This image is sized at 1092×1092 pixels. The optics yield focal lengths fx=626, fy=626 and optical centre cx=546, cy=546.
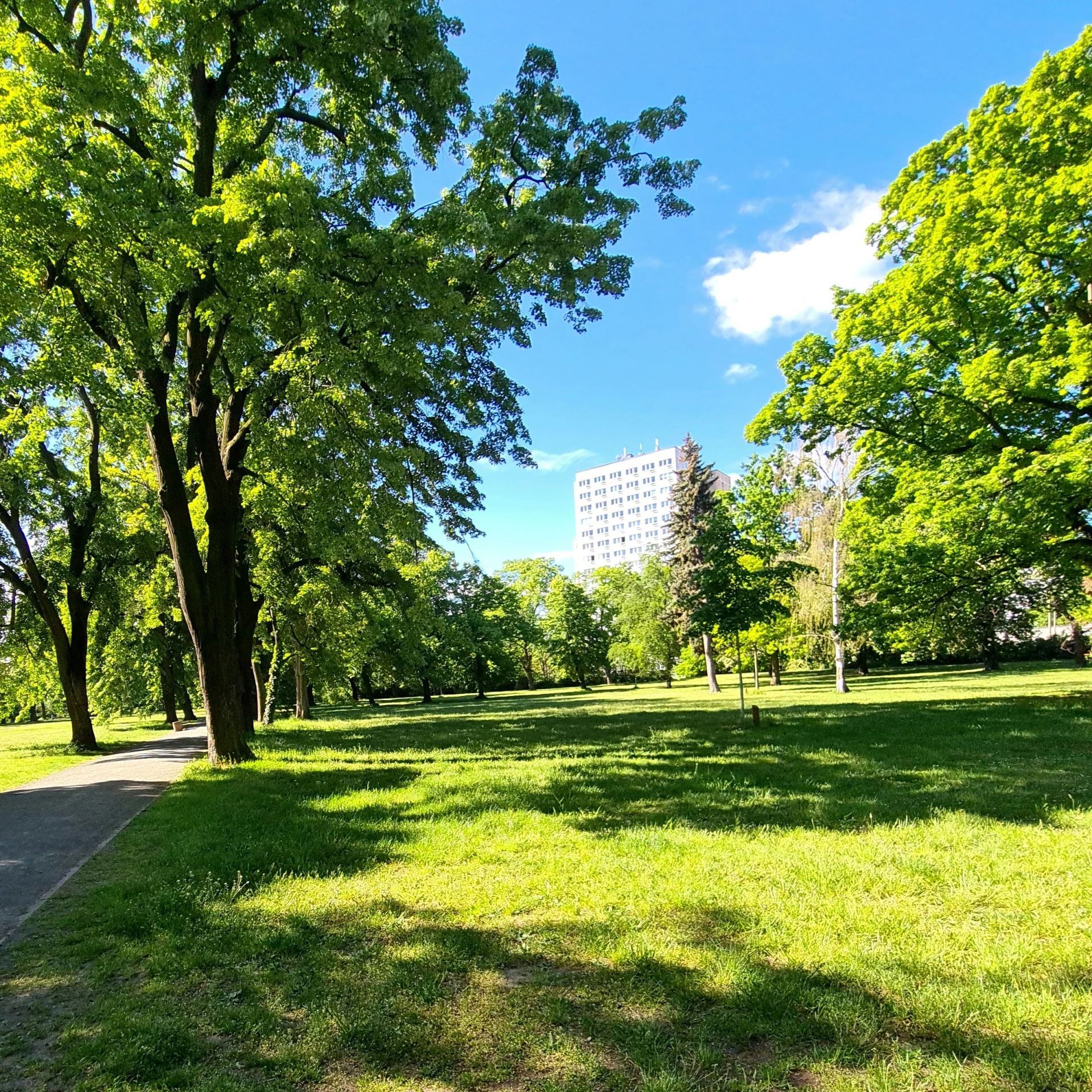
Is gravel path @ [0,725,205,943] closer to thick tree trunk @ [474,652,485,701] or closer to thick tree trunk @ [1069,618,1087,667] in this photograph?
thick tree trunk @ [474,652,485,701]

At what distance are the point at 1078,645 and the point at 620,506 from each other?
93851 mm

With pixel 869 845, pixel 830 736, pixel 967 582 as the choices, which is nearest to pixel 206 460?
pixel 869 845

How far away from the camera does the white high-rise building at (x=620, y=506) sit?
4759 inches

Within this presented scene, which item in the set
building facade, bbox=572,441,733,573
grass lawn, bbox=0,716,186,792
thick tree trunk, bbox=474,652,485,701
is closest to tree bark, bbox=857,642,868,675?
thick tree trunk, bbox=474,652,485,701

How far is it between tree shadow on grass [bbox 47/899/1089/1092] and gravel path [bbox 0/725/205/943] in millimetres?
2118

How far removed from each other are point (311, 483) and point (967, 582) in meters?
14.7

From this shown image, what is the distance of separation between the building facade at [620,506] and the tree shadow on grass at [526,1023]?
11282 centimetres

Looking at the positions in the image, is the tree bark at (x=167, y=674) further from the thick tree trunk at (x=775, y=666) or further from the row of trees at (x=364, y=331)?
the thick tree trunk at (x=775, y=666)

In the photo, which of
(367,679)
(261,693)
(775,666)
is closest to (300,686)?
(261,693)

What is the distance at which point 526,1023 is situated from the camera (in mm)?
2922

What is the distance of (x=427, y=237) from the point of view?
8758mm

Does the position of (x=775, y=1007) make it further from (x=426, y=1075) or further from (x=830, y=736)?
(x=830, y=736)

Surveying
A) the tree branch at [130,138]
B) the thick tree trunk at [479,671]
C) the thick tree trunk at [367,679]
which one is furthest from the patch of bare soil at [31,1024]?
the thick tree trunk at [479,671]

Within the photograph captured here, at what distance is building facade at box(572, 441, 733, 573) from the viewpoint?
12075 centimetres
